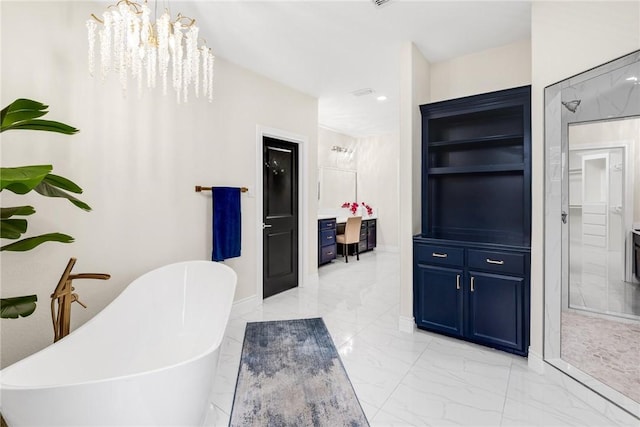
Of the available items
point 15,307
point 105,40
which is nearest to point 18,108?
point 105,40

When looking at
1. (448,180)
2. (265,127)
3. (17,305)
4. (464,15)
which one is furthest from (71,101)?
(448,180)

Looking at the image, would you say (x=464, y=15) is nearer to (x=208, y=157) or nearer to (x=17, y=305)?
(x=208, y=157)

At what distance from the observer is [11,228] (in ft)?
4.77

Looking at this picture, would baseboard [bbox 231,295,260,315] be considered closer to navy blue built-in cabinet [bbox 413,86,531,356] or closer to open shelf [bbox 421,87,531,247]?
navy blue built-in cabinet [bbox 413,86,531,356]

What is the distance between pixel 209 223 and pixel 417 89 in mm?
2452

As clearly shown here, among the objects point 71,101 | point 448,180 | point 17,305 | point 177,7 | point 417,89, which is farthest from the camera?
point 448,180

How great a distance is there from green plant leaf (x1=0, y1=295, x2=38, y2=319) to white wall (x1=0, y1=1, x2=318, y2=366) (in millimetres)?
613

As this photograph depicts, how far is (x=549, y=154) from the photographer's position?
2.12m

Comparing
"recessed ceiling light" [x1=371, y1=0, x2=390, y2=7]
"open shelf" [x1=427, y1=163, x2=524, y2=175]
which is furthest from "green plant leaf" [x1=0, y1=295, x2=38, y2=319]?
"open shelf" [x1=427, y1=163, x2=524, y2=175]

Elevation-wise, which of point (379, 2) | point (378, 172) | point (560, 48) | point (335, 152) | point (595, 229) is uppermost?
point (379, 2)

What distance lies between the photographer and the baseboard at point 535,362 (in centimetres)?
216

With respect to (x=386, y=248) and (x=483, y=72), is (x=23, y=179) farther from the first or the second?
(x=386, y=248)

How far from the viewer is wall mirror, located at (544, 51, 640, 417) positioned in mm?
1788

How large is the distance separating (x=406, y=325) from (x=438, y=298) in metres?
0.43
